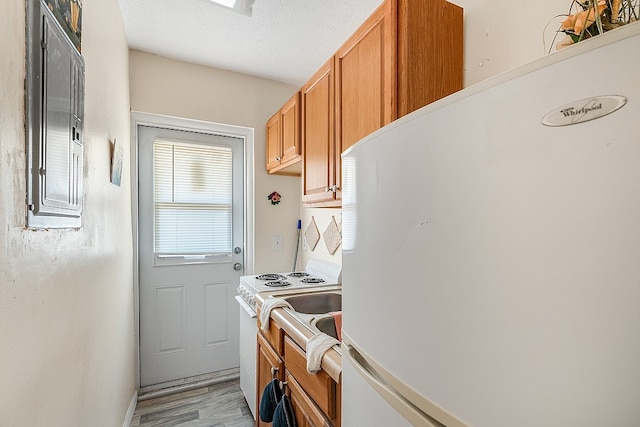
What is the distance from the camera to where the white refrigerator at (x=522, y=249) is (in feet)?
1.00

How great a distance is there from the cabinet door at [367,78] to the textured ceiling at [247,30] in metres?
0.48

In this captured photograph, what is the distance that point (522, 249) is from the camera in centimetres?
38

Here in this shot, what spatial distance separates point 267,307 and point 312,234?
3.50 ft

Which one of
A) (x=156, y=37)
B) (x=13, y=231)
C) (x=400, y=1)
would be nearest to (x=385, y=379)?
(x=13, y=231)

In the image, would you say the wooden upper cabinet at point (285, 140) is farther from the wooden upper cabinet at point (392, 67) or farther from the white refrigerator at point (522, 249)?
the white refrigerator at point (522, 249)

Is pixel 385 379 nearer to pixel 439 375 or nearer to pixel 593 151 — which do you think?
pixel 439 375

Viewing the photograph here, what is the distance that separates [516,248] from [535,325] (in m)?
0.10

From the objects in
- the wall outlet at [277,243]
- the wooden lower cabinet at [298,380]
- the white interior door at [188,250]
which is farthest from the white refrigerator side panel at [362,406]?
the white interior door at [188,250]

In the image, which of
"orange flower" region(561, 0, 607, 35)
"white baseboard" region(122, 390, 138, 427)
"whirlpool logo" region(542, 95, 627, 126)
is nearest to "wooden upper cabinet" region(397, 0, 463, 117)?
"orange flower" region(561, 0, 607, 35)

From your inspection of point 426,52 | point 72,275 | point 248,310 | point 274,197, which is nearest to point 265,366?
point 248,310

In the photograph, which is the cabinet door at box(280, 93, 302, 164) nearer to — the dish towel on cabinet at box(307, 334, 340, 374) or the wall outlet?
the wall outlet

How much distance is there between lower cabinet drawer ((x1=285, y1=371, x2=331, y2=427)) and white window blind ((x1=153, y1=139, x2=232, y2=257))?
156cm

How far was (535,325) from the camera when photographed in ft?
1.20

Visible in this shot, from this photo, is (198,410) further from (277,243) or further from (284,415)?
(277,243)
